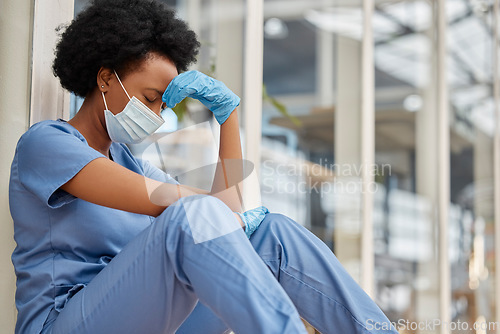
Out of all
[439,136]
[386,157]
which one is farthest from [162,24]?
[439,136]

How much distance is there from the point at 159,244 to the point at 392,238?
2.10 metres

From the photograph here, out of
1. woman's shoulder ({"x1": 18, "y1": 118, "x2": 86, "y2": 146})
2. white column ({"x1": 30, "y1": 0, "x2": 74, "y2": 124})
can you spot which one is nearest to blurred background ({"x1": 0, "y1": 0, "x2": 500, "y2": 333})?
white column ({"x1": 30, "y1": 0, "x2": 74, "y2": 124})

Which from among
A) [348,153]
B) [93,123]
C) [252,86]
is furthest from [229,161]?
[348,153]

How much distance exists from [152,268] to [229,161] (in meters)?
0.41

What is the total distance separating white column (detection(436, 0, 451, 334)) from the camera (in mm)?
3109

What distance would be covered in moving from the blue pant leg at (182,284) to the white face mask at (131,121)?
12.6 inches

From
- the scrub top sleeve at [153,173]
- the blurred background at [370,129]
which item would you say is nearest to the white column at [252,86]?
the blurred background at [370,129]

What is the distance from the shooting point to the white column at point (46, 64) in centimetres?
133

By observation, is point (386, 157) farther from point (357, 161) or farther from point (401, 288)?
point (401, 288)

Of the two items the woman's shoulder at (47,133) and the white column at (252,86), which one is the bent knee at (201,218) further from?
the white column at (252,86)

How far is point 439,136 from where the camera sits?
127 inches

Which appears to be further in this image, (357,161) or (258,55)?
(357,161)

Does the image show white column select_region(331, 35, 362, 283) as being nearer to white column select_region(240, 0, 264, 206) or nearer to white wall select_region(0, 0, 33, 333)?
white column select_region(240, 0, 264, 206)

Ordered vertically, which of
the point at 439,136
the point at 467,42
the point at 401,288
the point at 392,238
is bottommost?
the point at 401,288
